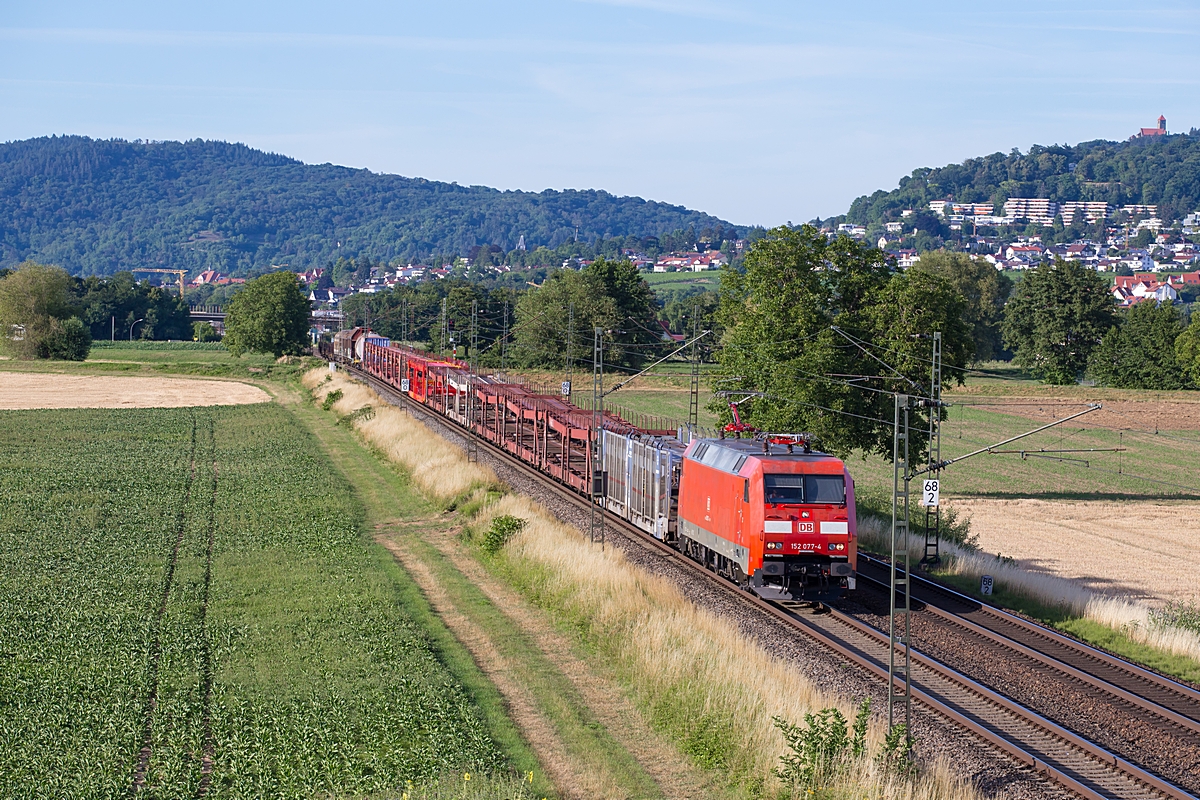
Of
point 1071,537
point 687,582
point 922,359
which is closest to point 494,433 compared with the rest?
point 922,359

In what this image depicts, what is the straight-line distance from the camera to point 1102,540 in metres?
44.5

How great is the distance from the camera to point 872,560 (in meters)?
33.4

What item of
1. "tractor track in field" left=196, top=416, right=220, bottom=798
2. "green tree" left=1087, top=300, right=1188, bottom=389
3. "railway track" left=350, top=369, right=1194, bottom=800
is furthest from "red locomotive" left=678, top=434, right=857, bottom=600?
"green tree" left=1087, top=300, right=1188, bottom=389

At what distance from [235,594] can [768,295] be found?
92.1 ft

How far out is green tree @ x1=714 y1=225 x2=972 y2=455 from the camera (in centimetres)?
4675

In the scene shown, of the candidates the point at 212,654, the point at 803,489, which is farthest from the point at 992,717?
the point at 212,654

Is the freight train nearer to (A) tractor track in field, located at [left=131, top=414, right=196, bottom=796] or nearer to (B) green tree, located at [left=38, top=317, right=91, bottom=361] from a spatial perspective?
(A) tractor track in field, located at [left=131, top=414, right=196, bottom=796]

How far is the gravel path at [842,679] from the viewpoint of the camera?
16.6m

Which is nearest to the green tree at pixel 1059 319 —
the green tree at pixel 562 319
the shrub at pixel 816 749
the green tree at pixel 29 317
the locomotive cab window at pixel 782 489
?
the green tree at pixel 562 319

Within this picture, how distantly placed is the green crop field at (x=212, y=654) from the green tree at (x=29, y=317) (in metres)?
96.6

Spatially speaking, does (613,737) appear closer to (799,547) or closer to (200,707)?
(200,707)

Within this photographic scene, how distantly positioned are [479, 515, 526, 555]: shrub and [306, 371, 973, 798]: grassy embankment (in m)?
0.28

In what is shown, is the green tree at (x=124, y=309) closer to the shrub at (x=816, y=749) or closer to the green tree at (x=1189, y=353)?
the green tree at (x=1189, y=353)

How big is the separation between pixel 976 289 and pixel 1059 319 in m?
20.0
